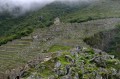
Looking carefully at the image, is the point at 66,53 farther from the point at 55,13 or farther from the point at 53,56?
the point at 55,13

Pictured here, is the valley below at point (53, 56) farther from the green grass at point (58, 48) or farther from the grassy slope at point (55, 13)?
the grassy slope at point (55, 13)

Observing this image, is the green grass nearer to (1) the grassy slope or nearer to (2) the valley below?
(2) the valley below

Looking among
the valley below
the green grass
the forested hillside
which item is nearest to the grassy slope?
the forested hillside

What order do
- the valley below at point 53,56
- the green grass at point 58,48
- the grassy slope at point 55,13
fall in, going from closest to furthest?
the valley below at point 53,56
the green grass at point 58,48
the grassy slope at point 55,13

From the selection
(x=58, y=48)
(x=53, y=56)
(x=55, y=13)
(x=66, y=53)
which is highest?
(x=66, y=53)

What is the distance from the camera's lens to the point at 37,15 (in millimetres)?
137750

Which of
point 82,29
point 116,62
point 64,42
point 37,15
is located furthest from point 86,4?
point 116,62

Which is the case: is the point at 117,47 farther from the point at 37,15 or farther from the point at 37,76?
the point at 37,15

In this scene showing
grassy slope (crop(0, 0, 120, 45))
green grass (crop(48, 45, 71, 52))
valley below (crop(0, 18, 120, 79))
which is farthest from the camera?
grassy slope (crop(0, 0, 120, 45))

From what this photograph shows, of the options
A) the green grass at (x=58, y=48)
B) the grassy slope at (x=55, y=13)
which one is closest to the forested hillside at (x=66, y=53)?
the green grass at (x=58, y=48)

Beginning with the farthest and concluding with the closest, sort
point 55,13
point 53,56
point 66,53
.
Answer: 1. point 55,13
2. point 66,53
3. point 53,56

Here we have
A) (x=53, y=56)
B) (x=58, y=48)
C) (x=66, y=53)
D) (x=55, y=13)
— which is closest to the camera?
(x=53, y=56)

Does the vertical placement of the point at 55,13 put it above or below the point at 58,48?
below

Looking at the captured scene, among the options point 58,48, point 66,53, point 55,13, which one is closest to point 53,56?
point 66,53
